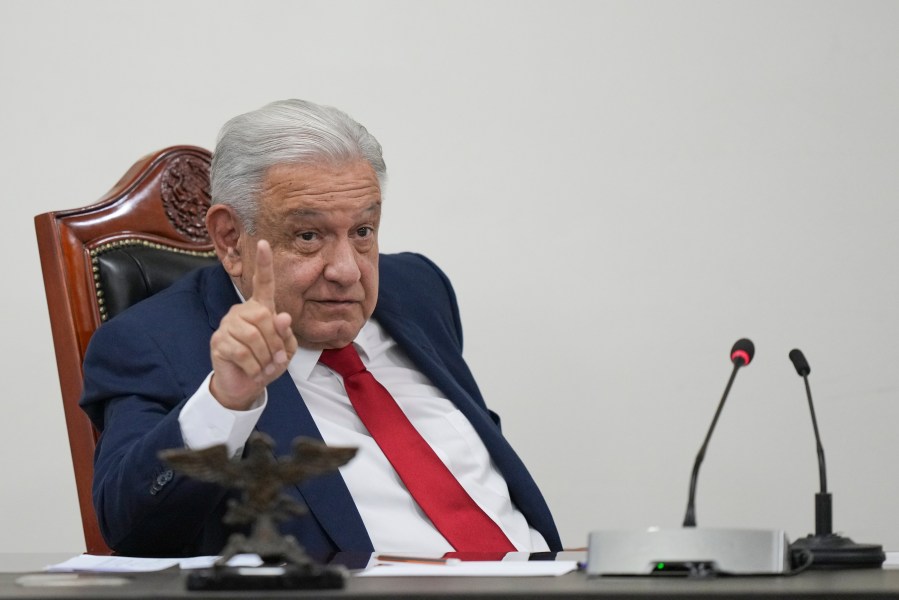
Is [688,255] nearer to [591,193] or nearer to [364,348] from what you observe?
[591,193]

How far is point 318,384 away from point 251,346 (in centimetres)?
64

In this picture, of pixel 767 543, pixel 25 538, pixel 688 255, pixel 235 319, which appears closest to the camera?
pixel 767 543

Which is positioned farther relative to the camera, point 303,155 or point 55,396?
point 55,396

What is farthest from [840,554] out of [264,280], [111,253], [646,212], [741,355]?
[646,212]

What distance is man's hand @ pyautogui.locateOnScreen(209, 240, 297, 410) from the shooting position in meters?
1.63

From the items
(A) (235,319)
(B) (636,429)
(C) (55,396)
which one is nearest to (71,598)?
(A) (235,319)

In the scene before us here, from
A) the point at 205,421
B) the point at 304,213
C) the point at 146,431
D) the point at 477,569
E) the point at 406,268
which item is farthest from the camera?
the point at 406,268

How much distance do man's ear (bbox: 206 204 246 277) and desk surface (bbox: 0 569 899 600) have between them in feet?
3.20

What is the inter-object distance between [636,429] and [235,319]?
177cm

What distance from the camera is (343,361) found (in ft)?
7.45

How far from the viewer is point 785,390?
10.4 ft

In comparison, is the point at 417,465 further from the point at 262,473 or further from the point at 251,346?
the point at 262,473

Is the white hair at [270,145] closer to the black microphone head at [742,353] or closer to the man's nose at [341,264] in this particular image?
the man's nose at [341,264]

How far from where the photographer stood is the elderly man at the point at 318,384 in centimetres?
195
